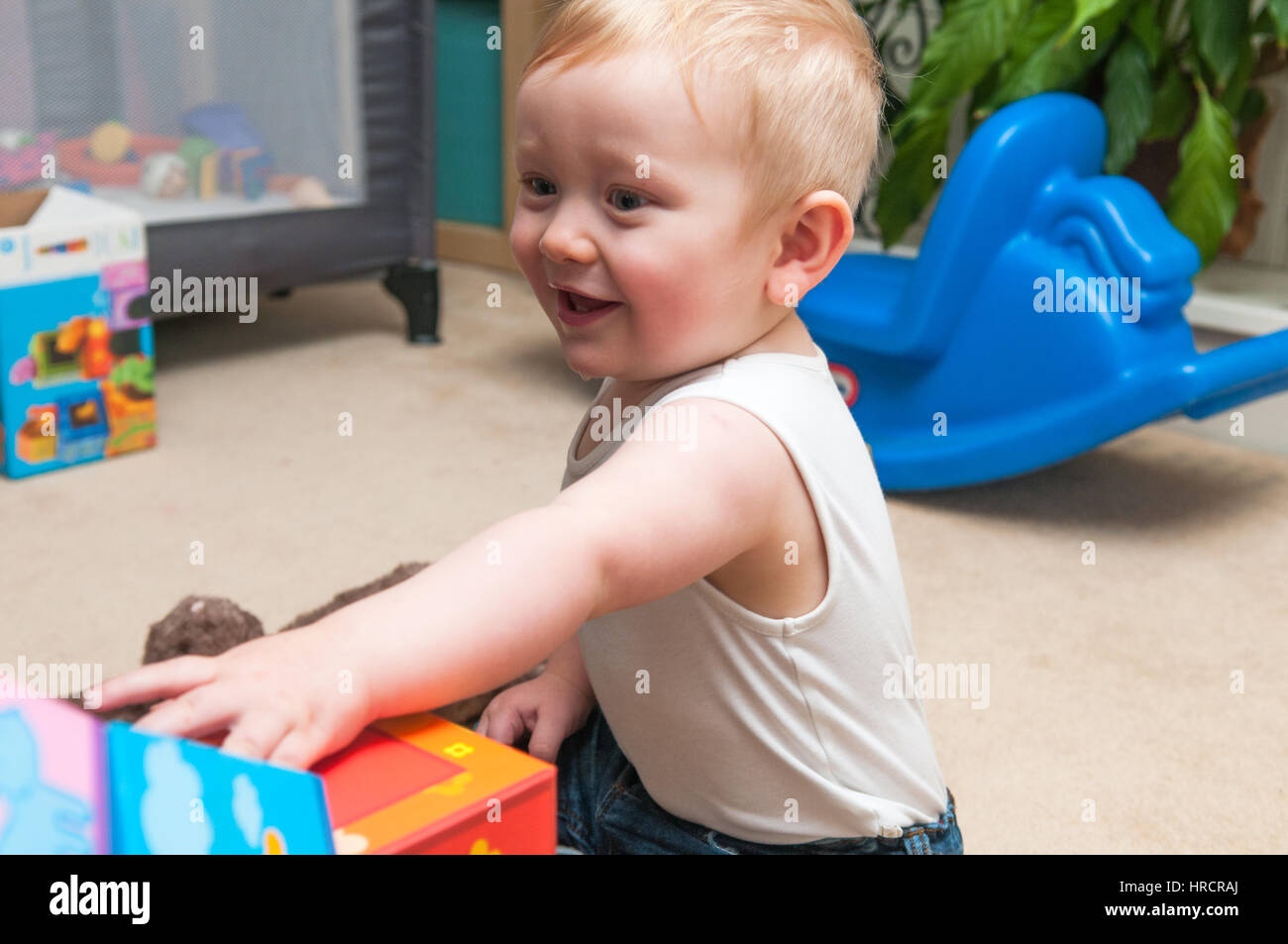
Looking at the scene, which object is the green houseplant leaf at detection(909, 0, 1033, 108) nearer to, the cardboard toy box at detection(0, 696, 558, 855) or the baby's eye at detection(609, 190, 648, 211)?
the baby's eye at detection(609, 190, 648, 211)

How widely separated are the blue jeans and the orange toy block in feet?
0.69

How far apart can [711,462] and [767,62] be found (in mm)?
185

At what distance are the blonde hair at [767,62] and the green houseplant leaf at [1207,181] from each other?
103cm

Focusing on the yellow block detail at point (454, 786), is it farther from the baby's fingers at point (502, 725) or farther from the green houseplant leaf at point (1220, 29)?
the green houseplant leaf at point (1220, 29)

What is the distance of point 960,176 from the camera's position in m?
1.45

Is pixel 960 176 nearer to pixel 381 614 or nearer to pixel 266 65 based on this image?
pixel 266 65

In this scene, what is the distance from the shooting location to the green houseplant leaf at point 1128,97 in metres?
1.51

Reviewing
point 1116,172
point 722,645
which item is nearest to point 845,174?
point 722,645

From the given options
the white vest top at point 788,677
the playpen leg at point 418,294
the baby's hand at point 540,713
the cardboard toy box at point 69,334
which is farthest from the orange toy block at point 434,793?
the playpen leg at point 418,294

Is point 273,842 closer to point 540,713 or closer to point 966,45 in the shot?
point 540,713

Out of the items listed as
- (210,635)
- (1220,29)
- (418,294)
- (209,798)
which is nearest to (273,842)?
(209,798)

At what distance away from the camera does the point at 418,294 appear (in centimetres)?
208

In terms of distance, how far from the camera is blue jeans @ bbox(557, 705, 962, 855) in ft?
2.16

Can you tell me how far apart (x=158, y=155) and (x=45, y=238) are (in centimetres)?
38
